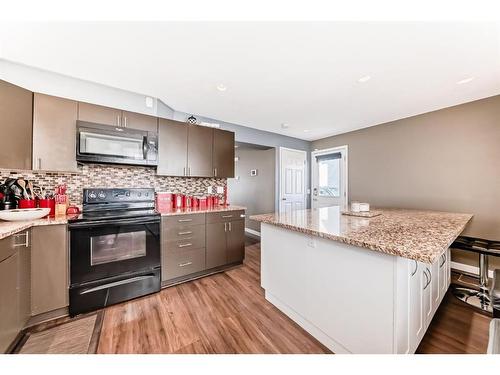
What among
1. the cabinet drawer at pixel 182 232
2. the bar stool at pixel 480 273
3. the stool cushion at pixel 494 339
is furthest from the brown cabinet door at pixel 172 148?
the bar stool at pixel 480 273

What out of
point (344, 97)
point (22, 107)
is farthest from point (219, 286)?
point (344, 97)

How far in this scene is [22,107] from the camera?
1.78 metres

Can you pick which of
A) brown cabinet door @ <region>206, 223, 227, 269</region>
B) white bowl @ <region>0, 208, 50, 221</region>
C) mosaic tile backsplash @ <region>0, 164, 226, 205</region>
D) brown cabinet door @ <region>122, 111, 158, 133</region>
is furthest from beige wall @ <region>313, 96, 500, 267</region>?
white bowl @ <region>0, 208, 50, 221</region>

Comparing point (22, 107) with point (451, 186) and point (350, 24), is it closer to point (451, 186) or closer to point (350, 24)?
point (350, 24)

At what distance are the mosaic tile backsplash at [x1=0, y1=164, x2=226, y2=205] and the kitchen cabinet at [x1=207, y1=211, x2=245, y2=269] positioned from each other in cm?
76

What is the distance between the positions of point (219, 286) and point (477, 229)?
11.6ft

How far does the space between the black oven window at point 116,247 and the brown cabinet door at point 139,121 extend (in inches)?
50.0

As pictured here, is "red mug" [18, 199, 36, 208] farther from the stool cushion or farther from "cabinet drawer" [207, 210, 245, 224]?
the stool cushion

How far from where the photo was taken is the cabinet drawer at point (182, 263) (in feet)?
7.52

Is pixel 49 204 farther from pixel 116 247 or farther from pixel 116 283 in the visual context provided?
pixel 116 283

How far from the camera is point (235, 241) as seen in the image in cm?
287

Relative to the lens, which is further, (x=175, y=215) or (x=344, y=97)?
(x=344, y=97)

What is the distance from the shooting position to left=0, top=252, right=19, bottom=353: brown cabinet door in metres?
1.31

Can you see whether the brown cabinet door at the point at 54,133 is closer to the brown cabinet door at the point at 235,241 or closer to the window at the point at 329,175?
the brown cabinet door at the point at 235,241
